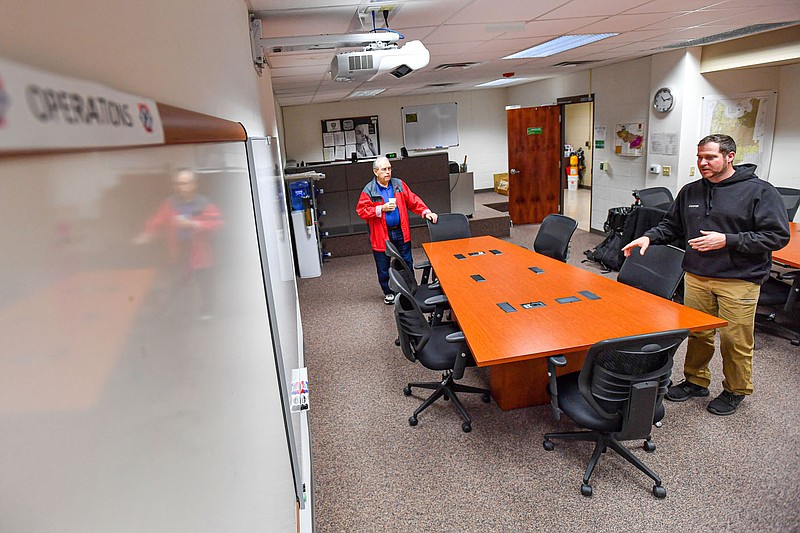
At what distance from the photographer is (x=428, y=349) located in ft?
11.1

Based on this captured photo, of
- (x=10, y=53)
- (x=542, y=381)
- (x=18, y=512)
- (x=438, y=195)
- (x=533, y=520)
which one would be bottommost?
(x=533, y=520)

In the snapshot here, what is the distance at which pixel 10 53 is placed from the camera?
1.05 ft

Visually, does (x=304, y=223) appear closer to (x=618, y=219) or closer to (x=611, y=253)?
(x=611, y=253)

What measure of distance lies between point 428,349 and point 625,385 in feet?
4.22

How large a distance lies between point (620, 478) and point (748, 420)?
108 centimetres

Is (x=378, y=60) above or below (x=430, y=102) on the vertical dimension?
below

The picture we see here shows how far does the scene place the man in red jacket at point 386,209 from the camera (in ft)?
17.2

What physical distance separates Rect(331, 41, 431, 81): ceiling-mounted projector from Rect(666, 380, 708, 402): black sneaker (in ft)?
9.26

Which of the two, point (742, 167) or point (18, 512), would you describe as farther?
point (742, 167)

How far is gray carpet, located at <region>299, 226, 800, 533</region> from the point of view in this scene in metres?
2.54

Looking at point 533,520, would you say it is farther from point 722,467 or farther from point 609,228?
point 609,228

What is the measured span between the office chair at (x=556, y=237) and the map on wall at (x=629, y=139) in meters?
3.03

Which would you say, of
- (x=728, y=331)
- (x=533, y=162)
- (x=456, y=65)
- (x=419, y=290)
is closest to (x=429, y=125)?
(x=533, y=162)

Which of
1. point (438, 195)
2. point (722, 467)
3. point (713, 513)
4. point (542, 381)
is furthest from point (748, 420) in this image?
point (438, 195)
